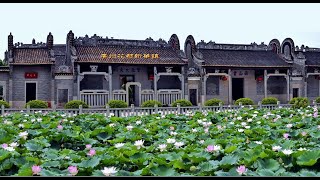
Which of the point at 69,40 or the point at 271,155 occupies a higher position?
the point at 69,40

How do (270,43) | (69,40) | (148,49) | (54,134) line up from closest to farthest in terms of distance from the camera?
1. (54,134)
2. (69,40)
3. (148,49)
4. (270,43)

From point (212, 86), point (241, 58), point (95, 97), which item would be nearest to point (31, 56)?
point (95, 97)

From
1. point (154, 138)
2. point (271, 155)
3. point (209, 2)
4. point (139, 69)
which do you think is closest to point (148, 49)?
point (139, 69)

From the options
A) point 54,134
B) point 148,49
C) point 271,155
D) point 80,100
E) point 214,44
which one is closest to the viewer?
point 271,155

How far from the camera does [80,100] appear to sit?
77.3ft

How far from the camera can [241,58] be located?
29.7 meters

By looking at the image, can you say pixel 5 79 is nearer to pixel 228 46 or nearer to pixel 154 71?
pixel 154 71

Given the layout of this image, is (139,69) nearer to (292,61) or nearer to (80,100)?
(80,100)

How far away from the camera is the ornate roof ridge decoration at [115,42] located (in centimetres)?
2664

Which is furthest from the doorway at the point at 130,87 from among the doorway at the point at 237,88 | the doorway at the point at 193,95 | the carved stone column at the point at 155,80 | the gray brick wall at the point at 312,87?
the gray brick wall at the point at 312,87

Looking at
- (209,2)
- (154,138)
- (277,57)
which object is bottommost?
(154,138)

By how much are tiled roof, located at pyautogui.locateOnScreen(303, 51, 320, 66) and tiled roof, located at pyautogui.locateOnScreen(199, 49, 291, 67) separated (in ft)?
7.06

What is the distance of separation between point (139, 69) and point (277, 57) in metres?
10.7

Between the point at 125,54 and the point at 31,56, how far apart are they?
5.64m
